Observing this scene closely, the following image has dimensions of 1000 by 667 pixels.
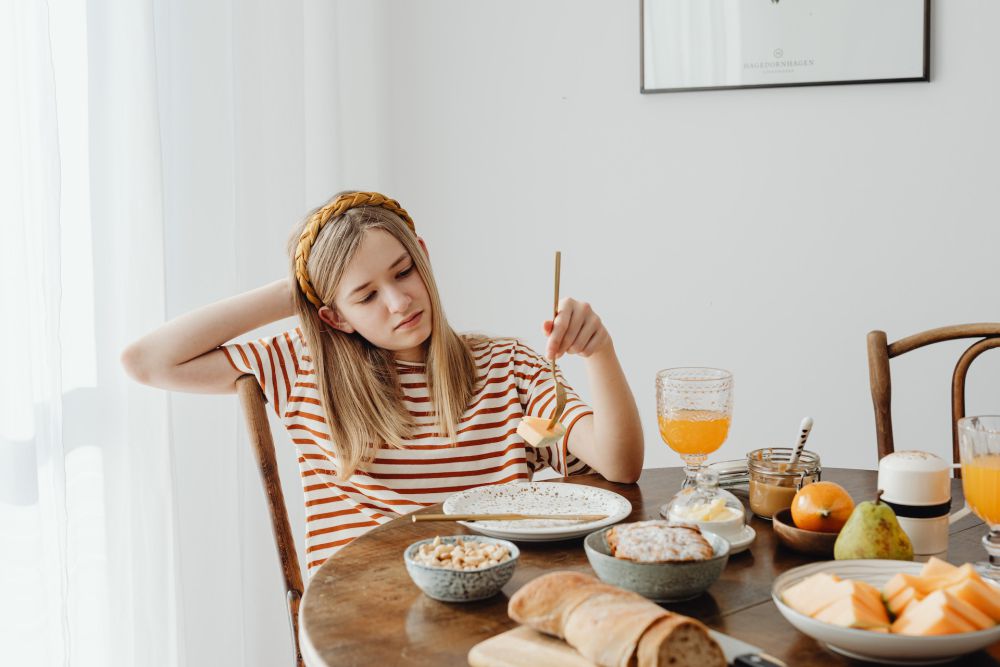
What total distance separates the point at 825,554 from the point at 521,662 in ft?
1.48

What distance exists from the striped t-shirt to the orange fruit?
528mm

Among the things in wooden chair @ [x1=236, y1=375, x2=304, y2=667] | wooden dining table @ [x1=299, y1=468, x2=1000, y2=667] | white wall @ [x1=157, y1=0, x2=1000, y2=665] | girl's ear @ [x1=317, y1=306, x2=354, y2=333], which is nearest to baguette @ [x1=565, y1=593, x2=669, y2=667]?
wooden dining table @ [x1=299, y1=468, x2=1000, y2=667]

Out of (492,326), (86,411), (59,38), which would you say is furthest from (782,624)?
(492,326)

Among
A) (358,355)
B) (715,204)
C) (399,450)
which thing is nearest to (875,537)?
(399,450)

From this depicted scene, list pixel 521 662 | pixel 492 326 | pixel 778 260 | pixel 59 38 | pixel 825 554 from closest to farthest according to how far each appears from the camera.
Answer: pixel 521 662
pixel 825 554
pixel 59 38
pixel 778 260
pixel 492 326

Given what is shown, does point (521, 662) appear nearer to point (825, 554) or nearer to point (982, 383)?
point (825, 554)

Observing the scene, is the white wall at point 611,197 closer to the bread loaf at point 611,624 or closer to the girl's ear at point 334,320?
the girl's ear at point 334,320

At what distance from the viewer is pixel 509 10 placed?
2725 mm

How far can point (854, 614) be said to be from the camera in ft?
2.65

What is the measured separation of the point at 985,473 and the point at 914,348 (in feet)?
2.73

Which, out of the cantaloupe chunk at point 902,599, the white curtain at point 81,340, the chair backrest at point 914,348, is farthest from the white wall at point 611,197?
the cantaloupe chunk at point 902,599

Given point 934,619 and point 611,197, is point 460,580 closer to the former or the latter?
point 934,619

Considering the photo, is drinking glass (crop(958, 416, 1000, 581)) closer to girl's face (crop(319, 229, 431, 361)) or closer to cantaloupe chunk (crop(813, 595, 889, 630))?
cantaloupe chunk (crop(813, 595, 889, 630))

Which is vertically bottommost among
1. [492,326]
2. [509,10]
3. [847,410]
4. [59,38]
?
[847,410]
